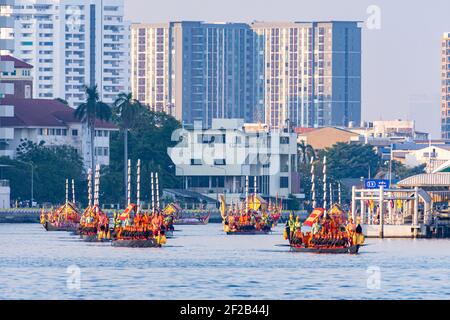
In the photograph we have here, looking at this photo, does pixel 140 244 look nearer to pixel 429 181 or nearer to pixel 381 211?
pixel 381 211

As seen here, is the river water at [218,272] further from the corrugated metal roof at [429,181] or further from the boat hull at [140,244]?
the corrugated metal roof at [429,181]

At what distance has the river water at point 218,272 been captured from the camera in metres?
87.1

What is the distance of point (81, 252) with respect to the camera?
127312mm

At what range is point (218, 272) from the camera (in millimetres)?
102875

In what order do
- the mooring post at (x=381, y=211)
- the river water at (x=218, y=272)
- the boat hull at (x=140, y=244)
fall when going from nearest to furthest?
the river water at (x=218, y=272), the boat hull at (x=140, y=244), the mooring post at (x=381, y=211)

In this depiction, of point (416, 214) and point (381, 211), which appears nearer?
point (381, 211)

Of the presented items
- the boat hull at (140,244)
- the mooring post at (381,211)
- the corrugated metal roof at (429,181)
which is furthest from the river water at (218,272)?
the corrugated metal roof at (429,181)

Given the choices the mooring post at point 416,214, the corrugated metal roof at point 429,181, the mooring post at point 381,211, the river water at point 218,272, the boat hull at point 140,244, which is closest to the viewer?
the river water at point 218,272

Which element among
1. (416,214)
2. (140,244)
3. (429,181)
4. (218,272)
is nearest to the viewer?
(218,272)

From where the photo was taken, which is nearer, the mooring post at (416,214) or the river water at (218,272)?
the river water at (218,272)

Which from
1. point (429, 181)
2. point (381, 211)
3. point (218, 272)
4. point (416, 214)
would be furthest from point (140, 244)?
point (429, 181)

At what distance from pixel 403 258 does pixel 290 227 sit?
11.9 meters
